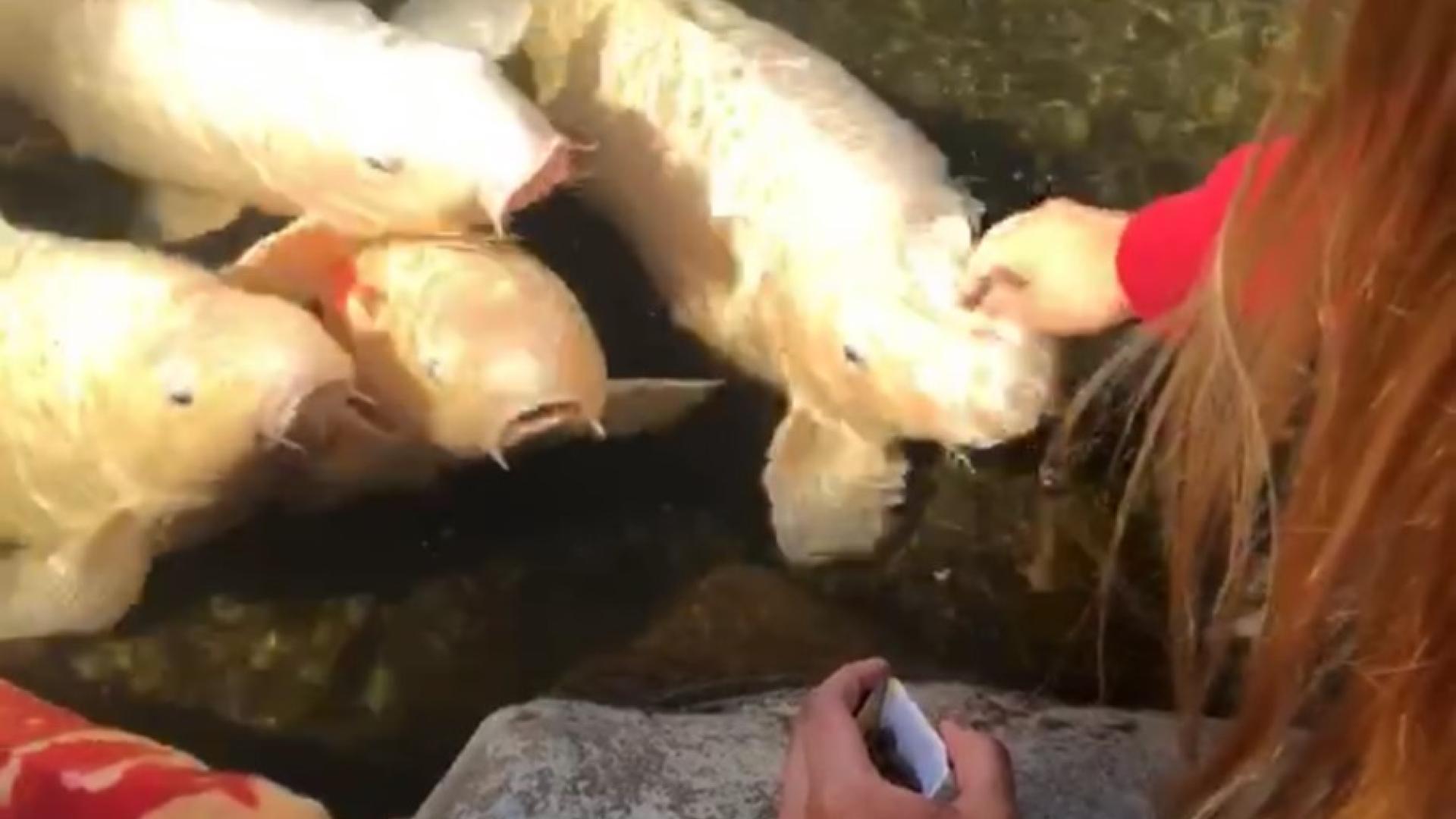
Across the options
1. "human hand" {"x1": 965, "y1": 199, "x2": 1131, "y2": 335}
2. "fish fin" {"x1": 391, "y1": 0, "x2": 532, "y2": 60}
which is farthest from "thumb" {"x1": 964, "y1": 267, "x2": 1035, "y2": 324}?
"fish fin" {"x1": 391, "y1": 0, "x2": 532, "y2": 60}

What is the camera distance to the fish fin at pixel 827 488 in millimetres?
835

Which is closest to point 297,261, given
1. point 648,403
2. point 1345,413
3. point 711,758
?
point 648,403

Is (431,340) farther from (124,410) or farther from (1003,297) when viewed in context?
(1003,297)

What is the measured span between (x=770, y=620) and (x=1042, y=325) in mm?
181

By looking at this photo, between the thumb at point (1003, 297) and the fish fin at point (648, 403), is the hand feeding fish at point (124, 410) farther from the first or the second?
the thumb at point (1003, 297)

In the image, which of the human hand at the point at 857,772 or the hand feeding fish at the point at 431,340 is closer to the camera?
the human hand at the point at 857,772

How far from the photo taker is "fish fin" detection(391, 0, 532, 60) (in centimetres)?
81

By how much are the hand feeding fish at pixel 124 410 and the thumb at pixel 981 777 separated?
0.29 m

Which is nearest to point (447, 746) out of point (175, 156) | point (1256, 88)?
point (175, 156)

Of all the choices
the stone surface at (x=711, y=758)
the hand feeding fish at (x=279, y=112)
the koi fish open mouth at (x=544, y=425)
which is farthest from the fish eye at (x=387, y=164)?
the stone surface at (x=711, y=758)

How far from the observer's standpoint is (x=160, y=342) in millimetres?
777

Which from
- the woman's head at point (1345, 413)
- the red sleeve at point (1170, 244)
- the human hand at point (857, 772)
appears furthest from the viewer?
the red sleeve at point (1170, 244)

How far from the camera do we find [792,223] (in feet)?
2.72

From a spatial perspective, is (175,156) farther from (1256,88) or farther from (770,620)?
(1256,88)
